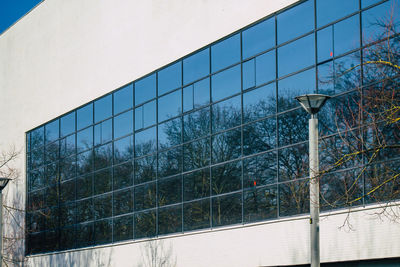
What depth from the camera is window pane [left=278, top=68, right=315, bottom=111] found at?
23.6 m

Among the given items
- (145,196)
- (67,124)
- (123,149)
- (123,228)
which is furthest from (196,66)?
(67,124)

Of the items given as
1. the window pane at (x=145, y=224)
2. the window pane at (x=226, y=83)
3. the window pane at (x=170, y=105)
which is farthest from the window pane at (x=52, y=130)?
the window pane at (x=226, y=83)

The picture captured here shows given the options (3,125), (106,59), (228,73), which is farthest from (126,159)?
(3,125)

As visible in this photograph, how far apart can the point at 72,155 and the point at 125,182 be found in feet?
20.8

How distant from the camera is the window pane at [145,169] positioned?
103 ft

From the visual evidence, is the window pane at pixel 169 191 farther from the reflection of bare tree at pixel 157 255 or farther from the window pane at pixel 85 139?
the window pane at pixel 85 139

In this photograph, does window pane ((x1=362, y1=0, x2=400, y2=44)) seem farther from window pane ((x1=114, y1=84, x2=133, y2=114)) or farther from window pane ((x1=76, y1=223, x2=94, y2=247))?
window pane ((x1=76, y1=223, x2=94, y2=247))

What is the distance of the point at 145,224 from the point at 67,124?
10149mm

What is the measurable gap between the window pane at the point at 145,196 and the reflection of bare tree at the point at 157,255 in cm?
165

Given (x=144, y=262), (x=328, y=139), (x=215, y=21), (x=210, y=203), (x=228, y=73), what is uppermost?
(x=215, y=21)

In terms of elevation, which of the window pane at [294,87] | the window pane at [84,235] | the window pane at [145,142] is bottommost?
the window pane at [84,235]

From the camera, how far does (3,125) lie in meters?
47.4

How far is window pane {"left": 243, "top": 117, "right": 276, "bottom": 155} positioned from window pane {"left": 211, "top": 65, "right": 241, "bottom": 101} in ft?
5.88

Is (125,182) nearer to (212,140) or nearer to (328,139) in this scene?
(212,140)
